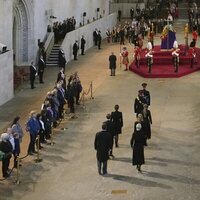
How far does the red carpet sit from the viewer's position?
102 feet

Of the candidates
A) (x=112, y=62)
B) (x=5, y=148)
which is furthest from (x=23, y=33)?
(x=5, y=148)

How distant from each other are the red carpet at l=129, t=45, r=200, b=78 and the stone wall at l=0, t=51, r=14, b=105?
25.8ft

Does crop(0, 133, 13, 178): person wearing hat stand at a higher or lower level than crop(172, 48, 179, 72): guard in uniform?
lower

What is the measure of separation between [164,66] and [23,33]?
797 centimetres

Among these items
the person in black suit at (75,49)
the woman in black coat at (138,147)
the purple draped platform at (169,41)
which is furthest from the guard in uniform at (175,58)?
the woman in black coat at (138,147)

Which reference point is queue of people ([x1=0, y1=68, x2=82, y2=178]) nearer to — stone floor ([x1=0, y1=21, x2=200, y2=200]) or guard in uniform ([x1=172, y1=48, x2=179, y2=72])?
stone floor ([x1=0, y1=21, x2=200, y2=200])

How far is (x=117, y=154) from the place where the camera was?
17.8 meters

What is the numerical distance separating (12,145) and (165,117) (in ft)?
26.1

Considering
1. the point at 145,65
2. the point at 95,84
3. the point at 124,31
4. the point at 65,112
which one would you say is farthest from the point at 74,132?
the point at 124,31

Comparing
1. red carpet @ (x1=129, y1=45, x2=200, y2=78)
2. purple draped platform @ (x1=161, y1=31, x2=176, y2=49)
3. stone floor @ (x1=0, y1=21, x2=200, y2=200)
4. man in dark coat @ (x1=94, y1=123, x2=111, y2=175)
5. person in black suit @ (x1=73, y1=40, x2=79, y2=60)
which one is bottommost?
stone floor @ (x1=0, y1=21, x2=200, y2=200)

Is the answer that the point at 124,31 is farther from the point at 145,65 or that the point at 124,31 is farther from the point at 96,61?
the point at 145,65

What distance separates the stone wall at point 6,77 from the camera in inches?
985

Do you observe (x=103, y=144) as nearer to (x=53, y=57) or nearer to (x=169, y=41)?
(x=169, y=41)

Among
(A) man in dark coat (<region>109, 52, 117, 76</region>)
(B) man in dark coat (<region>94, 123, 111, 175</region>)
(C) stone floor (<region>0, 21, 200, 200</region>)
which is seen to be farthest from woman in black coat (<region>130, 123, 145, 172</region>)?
(A) man in dark coat (<region>109, 52, 117, 76</region>)
